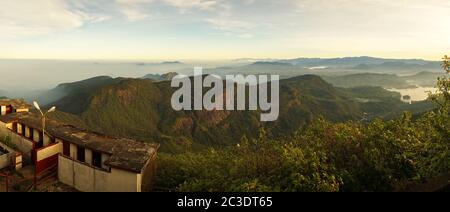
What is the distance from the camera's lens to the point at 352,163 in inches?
677

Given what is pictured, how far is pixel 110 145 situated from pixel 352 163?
1511 centimetres

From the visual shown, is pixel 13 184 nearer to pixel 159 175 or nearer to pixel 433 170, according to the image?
pixel 159 175

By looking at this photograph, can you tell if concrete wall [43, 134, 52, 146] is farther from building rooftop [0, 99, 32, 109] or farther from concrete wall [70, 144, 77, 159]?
building rooftop [0, 99, 32, 109]

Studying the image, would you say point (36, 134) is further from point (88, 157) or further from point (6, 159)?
point (88, 157)

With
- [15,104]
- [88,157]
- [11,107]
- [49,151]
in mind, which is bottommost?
[88,157]

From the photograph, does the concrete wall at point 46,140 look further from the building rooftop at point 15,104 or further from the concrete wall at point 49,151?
the building rooftop at point 15,104

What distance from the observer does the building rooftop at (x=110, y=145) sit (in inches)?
722

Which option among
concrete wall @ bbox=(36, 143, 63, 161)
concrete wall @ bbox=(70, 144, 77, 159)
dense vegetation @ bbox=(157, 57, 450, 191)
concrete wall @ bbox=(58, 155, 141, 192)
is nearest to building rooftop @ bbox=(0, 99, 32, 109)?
concrete wall @ bbox=(36, 143, 63, 161)

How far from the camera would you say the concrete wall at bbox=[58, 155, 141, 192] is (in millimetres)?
17953

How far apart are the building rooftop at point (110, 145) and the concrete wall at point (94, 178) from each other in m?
0.58

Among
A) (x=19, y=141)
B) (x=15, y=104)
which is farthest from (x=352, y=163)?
(x=15, y=104)

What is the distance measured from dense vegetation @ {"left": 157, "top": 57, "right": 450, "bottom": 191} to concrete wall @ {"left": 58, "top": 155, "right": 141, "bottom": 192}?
284 centimetres
